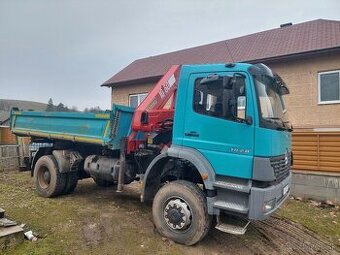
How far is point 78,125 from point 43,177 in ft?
6.35

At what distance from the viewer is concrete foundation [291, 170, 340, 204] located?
25.5 feet

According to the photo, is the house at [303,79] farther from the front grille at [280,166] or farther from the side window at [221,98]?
the side window at [221,98]

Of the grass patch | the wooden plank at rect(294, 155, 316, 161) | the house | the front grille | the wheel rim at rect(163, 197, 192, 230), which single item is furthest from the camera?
the wooden plank at rect(294, 155, 316, 161)

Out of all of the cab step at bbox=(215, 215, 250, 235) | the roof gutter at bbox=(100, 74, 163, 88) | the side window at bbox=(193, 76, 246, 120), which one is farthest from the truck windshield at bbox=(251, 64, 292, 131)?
the roof gutter at bbox=(100, 74, 163, 88)

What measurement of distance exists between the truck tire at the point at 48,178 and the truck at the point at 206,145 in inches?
52.6

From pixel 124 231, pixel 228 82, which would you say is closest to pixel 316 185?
pixel 228 82

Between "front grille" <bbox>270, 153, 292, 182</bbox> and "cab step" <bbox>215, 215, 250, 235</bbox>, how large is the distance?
0.92 m

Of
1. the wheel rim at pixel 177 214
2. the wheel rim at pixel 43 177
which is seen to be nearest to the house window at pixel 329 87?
the wheel rim at pixel 177 214

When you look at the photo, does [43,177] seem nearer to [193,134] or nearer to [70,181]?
[70,181]

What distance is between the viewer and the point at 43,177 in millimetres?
7848

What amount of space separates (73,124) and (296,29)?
12.6 metres

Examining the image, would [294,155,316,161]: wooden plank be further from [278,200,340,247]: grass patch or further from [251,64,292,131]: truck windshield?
[251,64,292,131]: truck windshield

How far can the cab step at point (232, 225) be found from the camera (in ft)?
15.0

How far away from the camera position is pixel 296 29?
1520 cm
